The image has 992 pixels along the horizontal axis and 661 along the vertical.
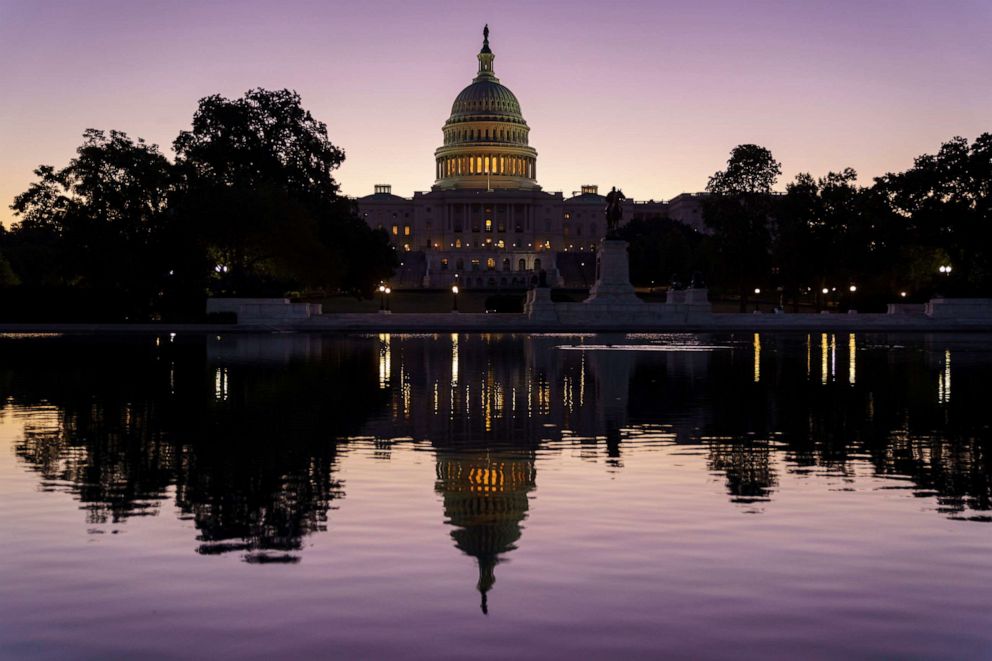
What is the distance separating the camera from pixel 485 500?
1239 centimetres

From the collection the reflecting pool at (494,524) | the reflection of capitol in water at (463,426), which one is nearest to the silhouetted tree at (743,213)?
the reflection of capitol in water at (463,426)

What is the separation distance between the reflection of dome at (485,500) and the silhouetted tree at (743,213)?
242ft

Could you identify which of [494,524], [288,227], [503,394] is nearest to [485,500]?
Result: [494,524]

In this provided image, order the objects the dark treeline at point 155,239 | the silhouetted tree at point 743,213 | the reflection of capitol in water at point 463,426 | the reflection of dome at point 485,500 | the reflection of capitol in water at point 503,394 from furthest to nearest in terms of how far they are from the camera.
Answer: the silhouetted tree at point 743,213 < the dark treeline at point 155,239 < the reflection of capitol in water at point 503,394 < the reflection of capitol in water at point 463,426 < the reflection of dome at point 485,500

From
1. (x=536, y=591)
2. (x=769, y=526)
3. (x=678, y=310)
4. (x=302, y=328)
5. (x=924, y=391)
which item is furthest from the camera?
(x=678, y=310)

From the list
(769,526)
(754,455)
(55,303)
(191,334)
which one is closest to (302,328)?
(191,334)

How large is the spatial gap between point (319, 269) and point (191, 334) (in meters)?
15.0

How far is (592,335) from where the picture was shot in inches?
2457

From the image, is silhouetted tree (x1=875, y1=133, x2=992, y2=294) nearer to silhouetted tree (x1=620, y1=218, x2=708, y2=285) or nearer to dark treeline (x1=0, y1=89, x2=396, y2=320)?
dark treeline (x1=0, y1=89, x2=396, y2=320)

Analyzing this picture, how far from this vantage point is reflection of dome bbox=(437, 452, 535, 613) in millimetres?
10094

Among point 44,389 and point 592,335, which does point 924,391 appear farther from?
point 592,335

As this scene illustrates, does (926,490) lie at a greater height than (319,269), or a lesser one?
lesser

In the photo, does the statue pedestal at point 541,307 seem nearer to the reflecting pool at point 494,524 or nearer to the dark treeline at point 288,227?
the dark treeline at point 288,227

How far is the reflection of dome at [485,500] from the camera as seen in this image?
10094 millimetres
